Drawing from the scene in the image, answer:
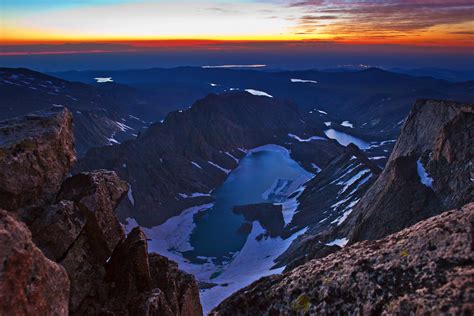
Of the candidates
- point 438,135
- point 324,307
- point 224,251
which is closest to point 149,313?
point 324,307

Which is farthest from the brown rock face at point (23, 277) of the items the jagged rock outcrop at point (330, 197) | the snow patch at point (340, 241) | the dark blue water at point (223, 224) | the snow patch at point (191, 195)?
the snow patch at point (191, 195)

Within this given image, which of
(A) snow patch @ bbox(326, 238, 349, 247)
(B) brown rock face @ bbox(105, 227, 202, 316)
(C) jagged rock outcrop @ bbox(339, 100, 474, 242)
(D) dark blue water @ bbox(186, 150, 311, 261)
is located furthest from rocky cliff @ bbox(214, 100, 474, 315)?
(D) dark blue water @ bbox(186, 150, 311, 261)

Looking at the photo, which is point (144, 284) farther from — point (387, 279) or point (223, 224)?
point (223, 224)

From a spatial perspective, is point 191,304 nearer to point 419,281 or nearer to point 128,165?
point 419,281

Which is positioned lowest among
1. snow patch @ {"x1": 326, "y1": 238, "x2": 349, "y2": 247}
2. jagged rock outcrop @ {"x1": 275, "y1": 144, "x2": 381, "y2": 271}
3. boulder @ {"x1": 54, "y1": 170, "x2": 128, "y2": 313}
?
jagged rock outcrop @ {"x1": 275, "y1": 144, "x2": 381, "y2": 271}

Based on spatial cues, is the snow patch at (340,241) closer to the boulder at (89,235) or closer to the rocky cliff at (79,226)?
the rocky cliff at (79,226)

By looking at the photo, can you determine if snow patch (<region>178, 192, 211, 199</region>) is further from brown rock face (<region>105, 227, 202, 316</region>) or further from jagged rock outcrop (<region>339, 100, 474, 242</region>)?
brown rock face (<region>105, 227, 202, 316</region>)

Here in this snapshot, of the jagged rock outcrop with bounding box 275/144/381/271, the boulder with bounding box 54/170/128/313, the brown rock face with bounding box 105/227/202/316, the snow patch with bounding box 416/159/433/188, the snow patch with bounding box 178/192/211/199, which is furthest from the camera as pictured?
the snow patch with bounding box 178/192/211/199
